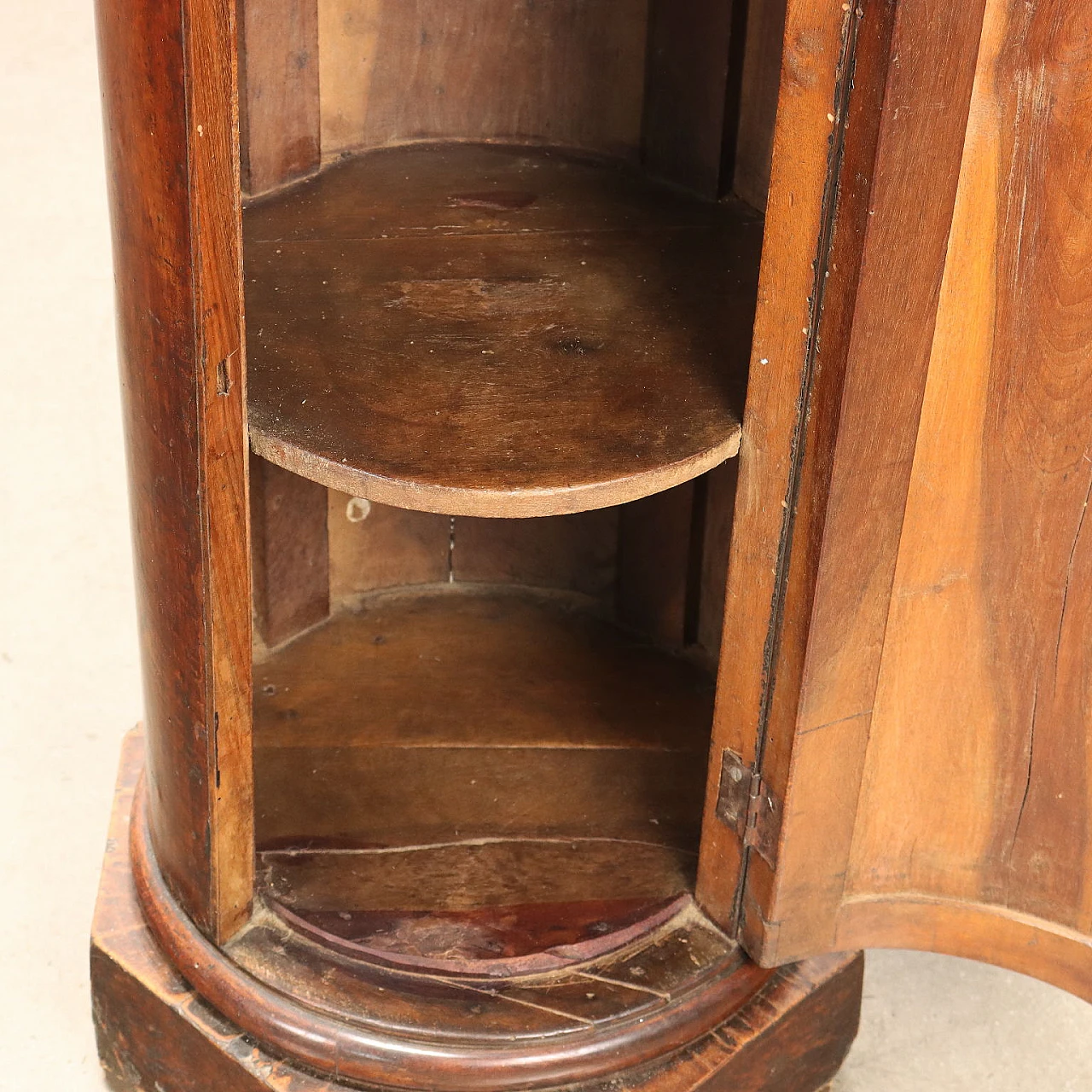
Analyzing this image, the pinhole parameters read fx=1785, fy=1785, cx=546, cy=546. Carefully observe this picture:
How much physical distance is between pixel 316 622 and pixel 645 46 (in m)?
0.76

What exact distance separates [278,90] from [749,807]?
2.70 feet

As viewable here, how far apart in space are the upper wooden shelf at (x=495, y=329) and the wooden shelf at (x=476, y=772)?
49cm

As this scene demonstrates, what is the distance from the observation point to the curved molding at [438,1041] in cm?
155

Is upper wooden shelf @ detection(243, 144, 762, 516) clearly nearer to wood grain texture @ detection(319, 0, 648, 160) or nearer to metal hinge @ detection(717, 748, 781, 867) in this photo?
wood grain texture @ detection(319, 0, 648, 160)

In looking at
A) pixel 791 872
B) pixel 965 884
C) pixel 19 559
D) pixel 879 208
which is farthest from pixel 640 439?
pixel 19 559

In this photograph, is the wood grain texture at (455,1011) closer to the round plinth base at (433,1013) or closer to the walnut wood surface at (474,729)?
the round plinth base at (433,1013)

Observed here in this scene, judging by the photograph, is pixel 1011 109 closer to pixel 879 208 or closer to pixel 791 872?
pixel 879 208

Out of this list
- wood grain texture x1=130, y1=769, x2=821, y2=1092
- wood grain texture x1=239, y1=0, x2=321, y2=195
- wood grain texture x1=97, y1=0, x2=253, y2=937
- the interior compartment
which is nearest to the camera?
wood grain texture x1=97, y1=0, x2=253, y2=937

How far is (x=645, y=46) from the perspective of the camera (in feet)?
6.07

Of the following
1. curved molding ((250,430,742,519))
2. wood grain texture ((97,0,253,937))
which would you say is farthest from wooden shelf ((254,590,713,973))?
curved molding ((250,430,742,519))

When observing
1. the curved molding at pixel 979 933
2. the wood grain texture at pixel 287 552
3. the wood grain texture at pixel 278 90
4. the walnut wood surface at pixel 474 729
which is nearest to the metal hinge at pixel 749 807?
the curved molding at pixel 979 933

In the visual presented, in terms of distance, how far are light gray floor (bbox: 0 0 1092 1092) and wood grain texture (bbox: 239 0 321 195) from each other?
778 mm

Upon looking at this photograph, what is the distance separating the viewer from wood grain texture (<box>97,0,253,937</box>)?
3.99ft

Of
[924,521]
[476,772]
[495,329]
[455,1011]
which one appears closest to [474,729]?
[476,772]
